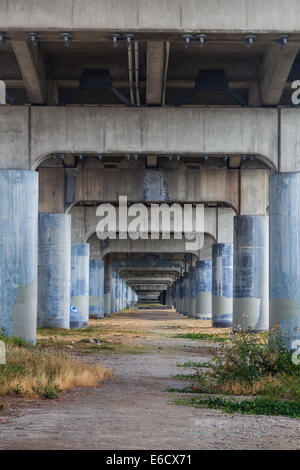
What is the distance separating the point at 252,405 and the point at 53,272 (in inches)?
708

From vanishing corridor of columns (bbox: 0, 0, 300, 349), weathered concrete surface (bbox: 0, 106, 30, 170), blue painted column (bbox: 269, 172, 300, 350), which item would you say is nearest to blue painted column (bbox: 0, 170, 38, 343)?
vanishing corridor of columns (bbox: 0, 0, 300, 349)

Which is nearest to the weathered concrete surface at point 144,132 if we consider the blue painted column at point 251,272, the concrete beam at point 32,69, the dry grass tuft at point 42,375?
the concrete beam at point 32,69

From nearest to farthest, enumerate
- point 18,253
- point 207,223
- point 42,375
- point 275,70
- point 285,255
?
1. point 42,375
2. point 275,70
3. point 285,255
4. point 18,253
5. point 207,223

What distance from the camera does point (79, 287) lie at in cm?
3612

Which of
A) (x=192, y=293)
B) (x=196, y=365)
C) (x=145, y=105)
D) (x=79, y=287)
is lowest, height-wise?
(x=196, y=365)

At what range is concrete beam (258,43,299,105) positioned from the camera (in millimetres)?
17047

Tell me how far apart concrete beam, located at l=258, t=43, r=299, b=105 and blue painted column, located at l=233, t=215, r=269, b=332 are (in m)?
8.70

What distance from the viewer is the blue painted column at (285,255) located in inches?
712

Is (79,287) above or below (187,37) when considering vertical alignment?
below

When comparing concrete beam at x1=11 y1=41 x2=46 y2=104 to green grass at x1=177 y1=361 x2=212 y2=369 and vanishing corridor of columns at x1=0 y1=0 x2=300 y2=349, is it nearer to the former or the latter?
vanishing corridor of columns at x1=0 y1=0 x2=300 y2=349

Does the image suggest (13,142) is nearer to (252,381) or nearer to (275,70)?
(275,70)

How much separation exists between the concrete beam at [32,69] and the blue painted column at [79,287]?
1793cm

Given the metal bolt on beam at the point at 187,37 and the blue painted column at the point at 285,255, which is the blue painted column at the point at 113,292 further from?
the metal bolt on beam at the point at 187,37

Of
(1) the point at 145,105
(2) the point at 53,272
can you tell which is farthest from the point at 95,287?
(1) the point at 145,105
